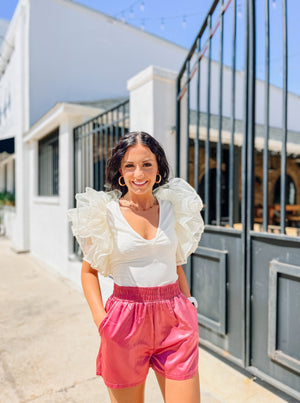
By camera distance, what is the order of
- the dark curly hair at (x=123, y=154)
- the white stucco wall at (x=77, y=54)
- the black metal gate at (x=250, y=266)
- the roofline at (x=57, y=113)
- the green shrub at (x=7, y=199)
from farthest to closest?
the green shrub at (x=7, y=199), the white stucco wall at (x=77, y=54), the roofline at (x=57, y=113), the black metal gate at (x=250, y=266), the dark curly hair at (x=123, y=154)

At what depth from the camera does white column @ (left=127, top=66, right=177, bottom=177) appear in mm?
3094

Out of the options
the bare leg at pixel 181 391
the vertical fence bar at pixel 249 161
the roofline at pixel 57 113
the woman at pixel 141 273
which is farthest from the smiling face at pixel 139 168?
the roofline at pixel 57 113

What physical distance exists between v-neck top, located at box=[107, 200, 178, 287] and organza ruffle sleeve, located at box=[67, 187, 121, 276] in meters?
0.03

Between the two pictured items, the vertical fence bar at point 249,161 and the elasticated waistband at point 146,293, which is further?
the vertical fence bar at point 249,161

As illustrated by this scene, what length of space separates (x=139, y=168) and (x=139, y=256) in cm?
40

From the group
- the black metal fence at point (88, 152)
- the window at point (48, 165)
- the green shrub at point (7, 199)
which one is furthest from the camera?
the green shrub at point (7, 199)

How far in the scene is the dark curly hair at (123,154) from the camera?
4.91 feet

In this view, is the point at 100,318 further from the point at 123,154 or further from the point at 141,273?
the point at 123,154

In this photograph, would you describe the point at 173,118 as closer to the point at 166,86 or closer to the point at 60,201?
the point at 166,86

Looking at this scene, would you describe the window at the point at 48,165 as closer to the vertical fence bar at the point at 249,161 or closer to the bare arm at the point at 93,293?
the vertical fence bar at the point at 249,161

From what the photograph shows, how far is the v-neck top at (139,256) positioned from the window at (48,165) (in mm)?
5412

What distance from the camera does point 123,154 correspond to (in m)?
1.51

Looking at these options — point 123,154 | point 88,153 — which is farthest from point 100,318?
point 88,153

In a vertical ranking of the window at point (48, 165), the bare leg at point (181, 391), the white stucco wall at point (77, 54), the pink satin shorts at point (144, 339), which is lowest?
the bare leg at point (181, 391)
